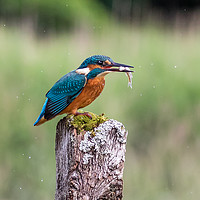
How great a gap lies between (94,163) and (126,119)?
245 cm

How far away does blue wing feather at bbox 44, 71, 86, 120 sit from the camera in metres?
2.14

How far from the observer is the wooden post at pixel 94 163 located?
78.5 inches

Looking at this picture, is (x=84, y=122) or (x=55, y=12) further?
(x=55, y=12)

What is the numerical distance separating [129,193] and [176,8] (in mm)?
8306

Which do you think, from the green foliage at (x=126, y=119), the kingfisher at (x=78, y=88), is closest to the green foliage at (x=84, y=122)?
the kingfisher at (x=78, y=88)

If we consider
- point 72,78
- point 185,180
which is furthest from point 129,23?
point 72,78

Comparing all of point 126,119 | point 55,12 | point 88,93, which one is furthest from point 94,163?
point 55,12

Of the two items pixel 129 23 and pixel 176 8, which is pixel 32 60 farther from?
pixel 176 8

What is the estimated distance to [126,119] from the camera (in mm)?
4441

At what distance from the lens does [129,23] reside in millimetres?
9586

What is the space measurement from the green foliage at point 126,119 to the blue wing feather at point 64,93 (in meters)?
1.81

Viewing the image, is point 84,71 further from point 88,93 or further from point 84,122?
point 84,122

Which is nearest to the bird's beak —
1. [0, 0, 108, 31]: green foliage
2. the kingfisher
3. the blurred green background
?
the kingfisher

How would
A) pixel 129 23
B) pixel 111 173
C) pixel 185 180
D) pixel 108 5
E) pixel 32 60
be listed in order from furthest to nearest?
1. pixel 108 5
2. pixel 129 23
3. pixel 32 60
4. pixel 185 180
5. pixel 111 173
